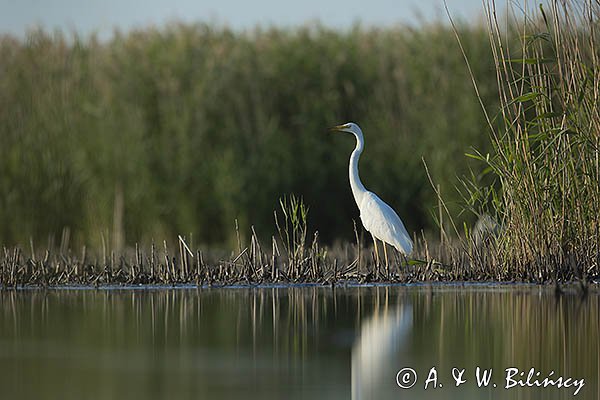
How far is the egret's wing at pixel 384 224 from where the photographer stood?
9031 mm

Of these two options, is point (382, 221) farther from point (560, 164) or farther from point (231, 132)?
point (231, 132)

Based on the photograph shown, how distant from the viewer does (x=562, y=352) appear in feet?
16.3

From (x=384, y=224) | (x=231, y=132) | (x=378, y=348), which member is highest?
(x=231, y=132)

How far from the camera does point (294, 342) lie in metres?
5.44

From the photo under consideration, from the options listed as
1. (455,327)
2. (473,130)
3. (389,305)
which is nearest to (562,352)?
(455,327)

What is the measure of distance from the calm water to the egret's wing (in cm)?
154

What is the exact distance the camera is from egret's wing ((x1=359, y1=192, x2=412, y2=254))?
9.03 meters

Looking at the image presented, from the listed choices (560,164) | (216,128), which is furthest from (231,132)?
(560,164)

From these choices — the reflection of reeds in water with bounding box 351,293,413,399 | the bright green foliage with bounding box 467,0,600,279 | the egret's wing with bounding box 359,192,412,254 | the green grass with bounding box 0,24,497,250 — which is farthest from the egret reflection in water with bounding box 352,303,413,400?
the green grass with bounding box 0,24,497,250

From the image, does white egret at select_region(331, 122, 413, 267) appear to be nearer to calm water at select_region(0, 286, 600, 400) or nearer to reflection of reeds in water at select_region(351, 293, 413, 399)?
calm water at select_region(0, 286, 600, 400)

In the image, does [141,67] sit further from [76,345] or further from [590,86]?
[76,345]

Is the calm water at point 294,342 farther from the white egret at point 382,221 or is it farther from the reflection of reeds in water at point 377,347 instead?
the white egret at point 382,221

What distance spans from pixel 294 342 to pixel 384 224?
3.92m

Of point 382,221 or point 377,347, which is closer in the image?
point 377,347
